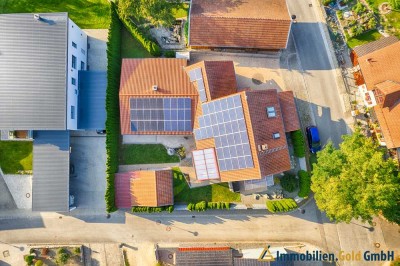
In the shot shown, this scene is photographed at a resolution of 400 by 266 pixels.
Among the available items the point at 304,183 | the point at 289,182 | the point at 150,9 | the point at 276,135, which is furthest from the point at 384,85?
the point at 150,9

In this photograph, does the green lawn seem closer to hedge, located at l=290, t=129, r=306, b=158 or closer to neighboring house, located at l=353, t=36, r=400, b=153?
hedge, located at l=290, t=129, r=306, b=158

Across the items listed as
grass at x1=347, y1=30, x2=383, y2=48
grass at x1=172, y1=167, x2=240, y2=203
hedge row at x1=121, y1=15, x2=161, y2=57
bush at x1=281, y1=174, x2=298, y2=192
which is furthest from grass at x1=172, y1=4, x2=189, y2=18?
bush at x1=281, y1=174, x2=298, y2=192

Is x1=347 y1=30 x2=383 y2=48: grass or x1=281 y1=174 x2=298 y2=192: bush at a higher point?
x1=347 y1=30 x2=383 y2=48: grass

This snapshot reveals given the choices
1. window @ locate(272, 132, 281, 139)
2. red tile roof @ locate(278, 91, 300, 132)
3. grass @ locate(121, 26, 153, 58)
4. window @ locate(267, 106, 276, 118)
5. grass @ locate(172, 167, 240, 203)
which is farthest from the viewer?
grass @ locate(121, 26, 153, 58)

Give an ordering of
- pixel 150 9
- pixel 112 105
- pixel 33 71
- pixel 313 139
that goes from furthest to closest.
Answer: pixel 313 139, pixel 112 105, pixel 150 9, pixel 33 71

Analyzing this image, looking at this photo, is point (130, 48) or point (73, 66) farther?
point (130, 48)

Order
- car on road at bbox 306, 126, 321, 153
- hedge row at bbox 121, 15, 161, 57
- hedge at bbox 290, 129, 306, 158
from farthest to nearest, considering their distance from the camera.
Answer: hedge row at bbox 121, 15, 161, 57
car on road at bbox 306, 126, 321, 153
hedge at bbox 290, 129, 306, 158

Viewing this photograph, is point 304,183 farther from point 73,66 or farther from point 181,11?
point 73,66
